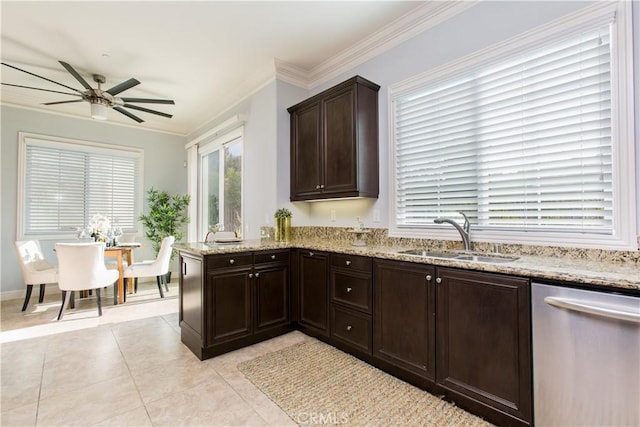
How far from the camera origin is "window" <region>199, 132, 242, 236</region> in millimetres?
4570

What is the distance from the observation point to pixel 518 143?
2104mm

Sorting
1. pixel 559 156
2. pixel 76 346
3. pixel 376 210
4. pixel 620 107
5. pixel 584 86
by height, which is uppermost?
pixel 584 86

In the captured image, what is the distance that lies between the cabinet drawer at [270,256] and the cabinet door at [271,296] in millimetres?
67

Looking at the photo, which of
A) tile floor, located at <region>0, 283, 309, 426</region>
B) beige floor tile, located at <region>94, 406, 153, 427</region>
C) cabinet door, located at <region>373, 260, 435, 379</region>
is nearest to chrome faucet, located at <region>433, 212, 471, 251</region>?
cabinet door, located at <region>373, 260, 435, 379</region>

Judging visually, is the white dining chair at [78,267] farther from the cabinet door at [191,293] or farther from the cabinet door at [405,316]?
the cabinet door at [405,316]

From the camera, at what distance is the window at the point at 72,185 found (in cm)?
466

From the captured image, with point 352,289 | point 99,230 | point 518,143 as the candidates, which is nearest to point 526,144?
point 518,143

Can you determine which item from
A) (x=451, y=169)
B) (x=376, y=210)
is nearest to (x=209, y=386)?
(x=376, y=210)

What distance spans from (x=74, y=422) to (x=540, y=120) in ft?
11.4

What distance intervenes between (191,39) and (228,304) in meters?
2.68

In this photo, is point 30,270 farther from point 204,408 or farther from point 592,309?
point 592,309

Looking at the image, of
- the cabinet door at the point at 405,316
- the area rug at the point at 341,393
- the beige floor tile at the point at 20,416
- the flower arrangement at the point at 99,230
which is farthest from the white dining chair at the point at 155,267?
the cabinet door at the point at 405,316

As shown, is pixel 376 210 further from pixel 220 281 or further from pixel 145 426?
pixel 145 426

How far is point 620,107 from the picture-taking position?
5.59 feet
